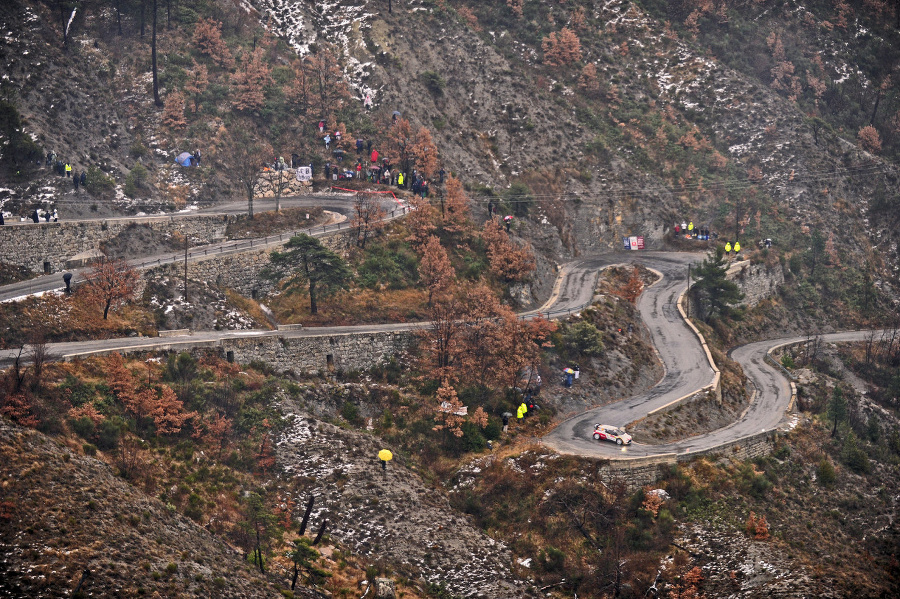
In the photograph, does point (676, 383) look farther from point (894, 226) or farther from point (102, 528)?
point (894, 226)

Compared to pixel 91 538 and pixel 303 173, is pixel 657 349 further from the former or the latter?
pixel 91 538

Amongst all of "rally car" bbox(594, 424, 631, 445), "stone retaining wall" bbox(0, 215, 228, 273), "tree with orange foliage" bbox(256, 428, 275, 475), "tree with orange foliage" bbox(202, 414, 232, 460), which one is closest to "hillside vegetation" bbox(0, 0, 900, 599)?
"tree with orange foliage" bbox(202, 414, 232, 460)

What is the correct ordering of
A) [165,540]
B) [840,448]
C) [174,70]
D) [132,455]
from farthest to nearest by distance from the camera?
[174,70], [840,448], [132,455], [165,540]

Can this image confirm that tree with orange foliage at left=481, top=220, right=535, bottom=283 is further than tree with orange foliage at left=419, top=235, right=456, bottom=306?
Yes

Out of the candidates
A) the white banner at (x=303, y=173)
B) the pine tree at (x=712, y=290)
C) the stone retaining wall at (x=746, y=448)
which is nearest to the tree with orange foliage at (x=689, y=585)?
the stone retaining wall at (x=746, y=448)

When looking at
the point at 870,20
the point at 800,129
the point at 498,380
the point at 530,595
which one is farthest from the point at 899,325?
the point at 530,595

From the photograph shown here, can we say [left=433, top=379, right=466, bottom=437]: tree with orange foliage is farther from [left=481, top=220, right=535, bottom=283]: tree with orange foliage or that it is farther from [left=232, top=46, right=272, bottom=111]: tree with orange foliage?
[left=232, top=46, right=272, bottom=111]: tree with orange foliage
